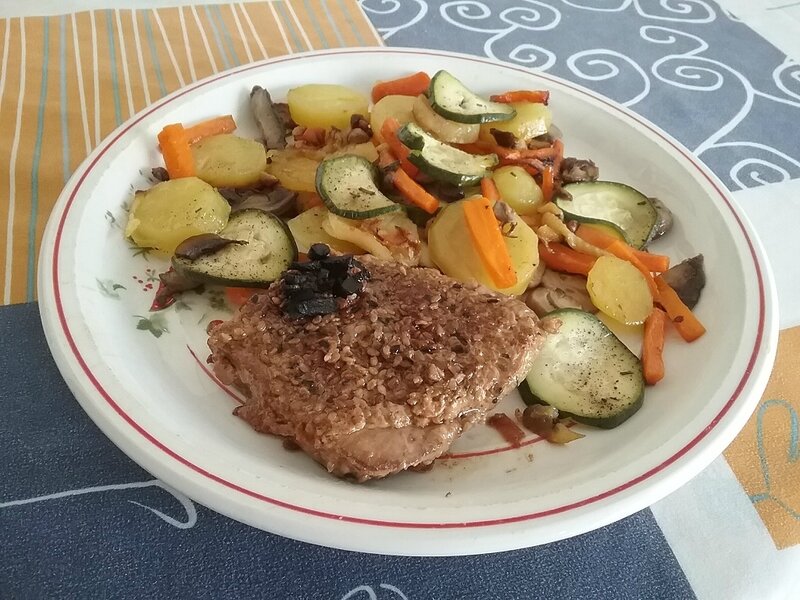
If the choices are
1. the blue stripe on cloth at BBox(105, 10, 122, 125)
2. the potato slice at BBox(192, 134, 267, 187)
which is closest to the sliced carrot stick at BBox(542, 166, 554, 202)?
the potato slice at BBox(192, 134, 267, 187)

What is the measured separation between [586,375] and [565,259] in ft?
1.99

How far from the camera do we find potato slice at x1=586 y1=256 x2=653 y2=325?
255 centimetres

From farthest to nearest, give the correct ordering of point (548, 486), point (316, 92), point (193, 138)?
Result: 1. point (316, 92)
2. point (193, 138)
3. point (548, 486)

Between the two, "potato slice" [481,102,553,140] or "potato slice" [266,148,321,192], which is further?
"potato slice" [481,102,553,140]

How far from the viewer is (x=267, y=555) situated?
1.88m

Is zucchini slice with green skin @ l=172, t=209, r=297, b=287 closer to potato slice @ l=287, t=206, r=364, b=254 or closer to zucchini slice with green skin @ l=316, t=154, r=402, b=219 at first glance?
potato slice @ l=287, t=206, r=364, b=254

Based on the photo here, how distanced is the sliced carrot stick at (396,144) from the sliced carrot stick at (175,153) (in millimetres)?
867

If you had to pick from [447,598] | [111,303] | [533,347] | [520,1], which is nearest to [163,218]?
[111,303]

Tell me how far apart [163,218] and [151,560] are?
1340mm

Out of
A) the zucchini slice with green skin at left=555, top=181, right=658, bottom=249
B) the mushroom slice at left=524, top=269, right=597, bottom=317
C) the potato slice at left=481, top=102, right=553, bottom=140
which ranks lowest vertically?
the mushroom slice at left=524, top=269, right=597, bottom=317

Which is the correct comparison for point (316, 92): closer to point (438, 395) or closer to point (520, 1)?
point (438, 395)

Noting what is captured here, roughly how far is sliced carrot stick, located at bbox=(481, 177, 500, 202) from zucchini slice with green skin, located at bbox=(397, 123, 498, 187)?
3 cm

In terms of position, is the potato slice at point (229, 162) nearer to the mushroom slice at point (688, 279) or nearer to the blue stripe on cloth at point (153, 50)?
the blue stripe on cloth at point (153, 50)

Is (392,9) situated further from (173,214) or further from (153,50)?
(173,214)
